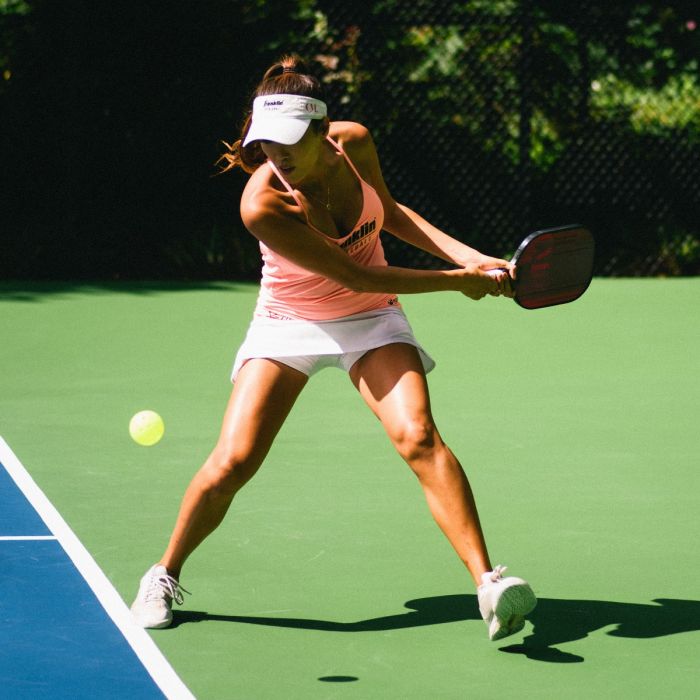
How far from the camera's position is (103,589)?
480 cm

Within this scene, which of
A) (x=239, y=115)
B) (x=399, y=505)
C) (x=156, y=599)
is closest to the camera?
(x=156, y=599)

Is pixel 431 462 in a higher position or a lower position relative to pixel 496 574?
higher

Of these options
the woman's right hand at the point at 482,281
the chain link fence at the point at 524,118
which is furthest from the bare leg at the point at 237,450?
the chain link fence at the point at 524,118

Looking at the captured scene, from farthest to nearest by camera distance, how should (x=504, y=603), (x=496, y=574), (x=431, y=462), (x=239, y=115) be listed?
(x=239, y=115) < (x=431, y=462) < (x=496, y=574) < (x=504, y=603)

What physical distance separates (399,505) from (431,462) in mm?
1673

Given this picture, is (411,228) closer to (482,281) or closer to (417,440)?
(482,281)

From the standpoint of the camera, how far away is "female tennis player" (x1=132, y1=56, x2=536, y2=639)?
427 cm

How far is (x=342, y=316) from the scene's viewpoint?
462 cm

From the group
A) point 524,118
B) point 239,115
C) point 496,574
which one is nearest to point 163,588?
point 496,574

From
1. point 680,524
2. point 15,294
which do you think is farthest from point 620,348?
point 15,294

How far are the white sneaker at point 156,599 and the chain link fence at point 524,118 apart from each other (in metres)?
9.46

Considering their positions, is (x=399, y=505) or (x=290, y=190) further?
(x=399, y=505)

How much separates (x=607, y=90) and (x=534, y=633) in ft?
35.9

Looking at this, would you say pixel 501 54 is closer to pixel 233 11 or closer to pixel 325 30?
pixel 325 30
